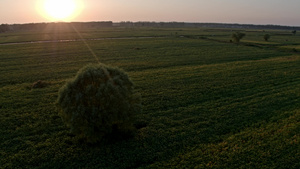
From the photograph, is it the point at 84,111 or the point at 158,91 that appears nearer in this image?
the point at 84,111

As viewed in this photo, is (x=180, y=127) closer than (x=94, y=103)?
No

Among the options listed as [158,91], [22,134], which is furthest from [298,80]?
[22,134]

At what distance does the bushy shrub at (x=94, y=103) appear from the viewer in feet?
47.3

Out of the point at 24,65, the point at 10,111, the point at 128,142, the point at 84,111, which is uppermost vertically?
the point at 24,65

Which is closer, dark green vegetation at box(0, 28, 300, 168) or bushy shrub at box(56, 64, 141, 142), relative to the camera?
dark green vegetation at box(0, 28, 300, 168)

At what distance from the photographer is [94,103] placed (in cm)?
1469

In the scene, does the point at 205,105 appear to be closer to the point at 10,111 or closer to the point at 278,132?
the point at 278,132

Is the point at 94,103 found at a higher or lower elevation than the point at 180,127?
higher

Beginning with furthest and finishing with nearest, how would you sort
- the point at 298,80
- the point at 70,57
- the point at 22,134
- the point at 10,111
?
the point at 70,57 → the point at 298,80 → the point at 10,111 → the point at 22,134

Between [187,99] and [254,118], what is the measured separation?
23.6ft

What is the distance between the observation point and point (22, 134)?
17.1m

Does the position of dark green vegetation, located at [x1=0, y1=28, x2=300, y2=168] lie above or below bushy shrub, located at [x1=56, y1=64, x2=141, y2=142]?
below

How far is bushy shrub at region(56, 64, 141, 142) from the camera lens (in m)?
14.4

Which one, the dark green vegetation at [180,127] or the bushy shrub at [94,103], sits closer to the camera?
the dark green vegetation at [180,127]
